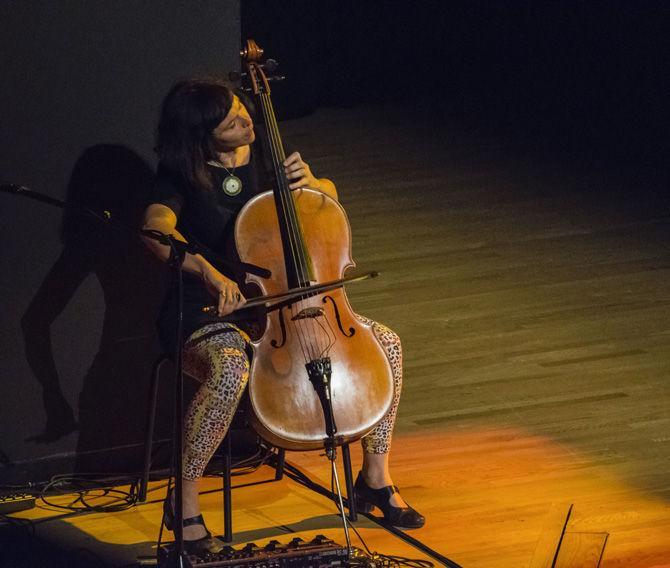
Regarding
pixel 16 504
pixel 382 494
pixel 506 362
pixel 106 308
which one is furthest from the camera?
pixel 506 362

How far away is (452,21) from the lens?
1029cm

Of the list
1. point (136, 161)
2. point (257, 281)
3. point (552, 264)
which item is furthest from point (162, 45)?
point (552, 264)

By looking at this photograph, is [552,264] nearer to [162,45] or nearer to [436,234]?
[436,234]

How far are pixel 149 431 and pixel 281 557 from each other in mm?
725

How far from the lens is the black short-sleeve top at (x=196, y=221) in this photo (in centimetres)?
358

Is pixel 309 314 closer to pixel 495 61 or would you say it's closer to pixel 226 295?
pixel 226 295

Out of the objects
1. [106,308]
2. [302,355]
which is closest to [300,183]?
[302,355]

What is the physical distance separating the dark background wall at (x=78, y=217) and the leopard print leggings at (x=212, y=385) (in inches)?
19.5

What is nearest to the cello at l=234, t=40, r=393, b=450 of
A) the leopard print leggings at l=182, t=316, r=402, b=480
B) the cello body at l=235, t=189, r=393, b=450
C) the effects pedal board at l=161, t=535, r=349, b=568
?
the cello body at l=235, t=189, r=393, b=450

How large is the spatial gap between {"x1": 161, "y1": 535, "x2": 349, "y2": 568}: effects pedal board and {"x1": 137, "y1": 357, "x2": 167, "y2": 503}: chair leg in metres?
0.56

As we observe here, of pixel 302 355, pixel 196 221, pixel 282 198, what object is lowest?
pixel 302 355

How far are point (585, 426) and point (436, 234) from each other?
7.61 ft

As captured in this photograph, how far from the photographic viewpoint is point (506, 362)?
16.0 feet

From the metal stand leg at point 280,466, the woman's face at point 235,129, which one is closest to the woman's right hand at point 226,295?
the woman's face at point 235,129
